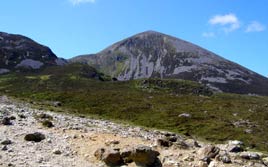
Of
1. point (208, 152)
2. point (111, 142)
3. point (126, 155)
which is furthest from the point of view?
point (111, 142)

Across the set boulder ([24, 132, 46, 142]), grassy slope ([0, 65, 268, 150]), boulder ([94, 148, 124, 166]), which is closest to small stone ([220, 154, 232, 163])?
boulder ([94, 148, 124, 166])

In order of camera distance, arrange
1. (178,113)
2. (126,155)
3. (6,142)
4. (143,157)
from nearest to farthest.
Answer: (143,157) < (126,155) < (6,142) < (178,113)

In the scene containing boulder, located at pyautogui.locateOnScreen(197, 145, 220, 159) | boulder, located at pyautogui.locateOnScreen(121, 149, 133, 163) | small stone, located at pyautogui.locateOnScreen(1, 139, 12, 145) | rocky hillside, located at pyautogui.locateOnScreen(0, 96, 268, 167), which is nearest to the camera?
rocky hillside, located at pyautogui.locateOnScreen(0, 96, 268, 167)

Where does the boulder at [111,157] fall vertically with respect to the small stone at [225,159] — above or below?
below

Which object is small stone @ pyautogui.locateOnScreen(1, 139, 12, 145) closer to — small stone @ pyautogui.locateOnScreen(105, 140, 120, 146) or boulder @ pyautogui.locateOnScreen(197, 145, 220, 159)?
small stone @ pyautogui.locateOnScreen(105, 140, 120, 146)

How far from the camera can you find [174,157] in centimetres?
2238

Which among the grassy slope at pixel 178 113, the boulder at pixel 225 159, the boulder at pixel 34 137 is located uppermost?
the boulder at pixel 225 159

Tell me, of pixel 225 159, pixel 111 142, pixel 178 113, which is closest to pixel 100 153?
pixel 111 142

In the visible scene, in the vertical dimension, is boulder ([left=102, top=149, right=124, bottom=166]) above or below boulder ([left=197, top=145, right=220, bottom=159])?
below

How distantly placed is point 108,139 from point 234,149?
25.1 ft

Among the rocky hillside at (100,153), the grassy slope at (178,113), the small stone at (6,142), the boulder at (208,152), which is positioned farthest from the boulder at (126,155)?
the grassy slope at (178,113)

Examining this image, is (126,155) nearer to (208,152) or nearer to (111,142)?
(111,142)

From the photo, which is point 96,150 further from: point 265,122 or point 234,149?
point 265,122

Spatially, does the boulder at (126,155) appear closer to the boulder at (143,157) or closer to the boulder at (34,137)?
the boulder at (143,157)
